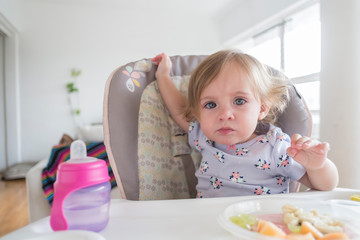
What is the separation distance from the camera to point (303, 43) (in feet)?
11.3

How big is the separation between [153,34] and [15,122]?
108 inches

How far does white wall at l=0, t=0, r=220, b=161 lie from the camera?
4656mm

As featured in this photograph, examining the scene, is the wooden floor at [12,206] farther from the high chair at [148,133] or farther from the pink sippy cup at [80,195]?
the pink sippy cup at [80,195]

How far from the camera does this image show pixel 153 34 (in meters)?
5.15

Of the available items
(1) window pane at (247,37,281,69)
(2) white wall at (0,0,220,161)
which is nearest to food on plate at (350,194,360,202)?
(1) window pane at (247,37,281,69)

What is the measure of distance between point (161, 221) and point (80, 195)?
15cm

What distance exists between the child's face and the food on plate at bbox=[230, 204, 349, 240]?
365 mm

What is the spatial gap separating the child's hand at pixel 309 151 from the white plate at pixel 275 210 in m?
0.16

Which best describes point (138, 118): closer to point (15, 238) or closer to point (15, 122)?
point (15, 238)

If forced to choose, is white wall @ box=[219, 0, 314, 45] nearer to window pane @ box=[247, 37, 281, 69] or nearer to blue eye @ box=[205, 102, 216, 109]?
window pane @ box=[247, 37, 281, 69]

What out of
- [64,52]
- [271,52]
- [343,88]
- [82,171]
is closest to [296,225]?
[82,171]

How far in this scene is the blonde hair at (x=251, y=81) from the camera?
856 millimetres

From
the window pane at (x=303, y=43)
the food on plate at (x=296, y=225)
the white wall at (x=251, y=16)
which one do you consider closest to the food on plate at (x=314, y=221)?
the food on plate at (x=296, y=225)

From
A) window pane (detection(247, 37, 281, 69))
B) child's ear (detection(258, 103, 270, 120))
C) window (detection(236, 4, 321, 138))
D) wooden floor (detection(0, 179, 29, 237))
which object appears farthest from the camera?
window pane (detection(247, 37, 281, 69))
